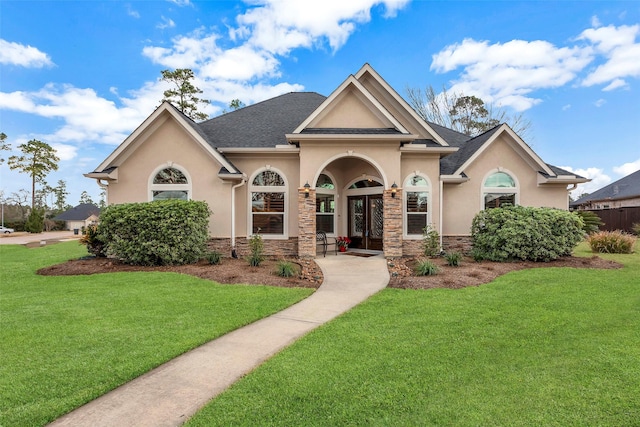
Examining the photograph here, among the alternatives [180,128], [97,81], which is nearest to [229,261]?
[180,128]

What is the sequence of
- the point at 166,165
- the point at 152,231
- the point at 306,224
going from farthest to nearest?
1. the point at 166,165
2. the point at 306,224
3. the point at 152,231

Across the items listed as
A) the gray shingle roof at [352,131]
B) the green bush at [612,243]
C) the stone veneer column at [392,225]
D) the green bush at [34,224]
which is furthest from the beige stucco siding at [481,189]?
the green bush at [34,224]

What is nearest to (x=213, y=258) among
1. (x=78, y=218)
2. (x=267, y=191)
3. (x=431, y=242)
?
(x=267, y=191)

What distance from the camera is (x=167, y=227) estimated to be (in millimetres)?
9797

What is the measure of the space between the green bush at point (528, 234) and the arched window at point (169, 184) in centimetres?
1089

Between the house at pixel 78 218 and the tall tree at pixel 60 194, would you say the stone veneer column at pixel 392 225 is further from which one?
the tall tree at pixel 60 194

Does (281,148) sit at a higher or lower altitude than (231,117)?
lower

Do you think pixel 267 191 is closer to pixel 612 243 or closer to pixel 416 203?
pixel 416 203

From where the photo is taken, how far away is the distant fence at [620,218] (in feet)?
71.0

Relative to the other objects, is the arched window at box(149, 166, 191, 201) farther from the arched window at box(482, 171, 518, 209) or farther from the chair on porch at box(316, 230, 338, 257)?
the arched window at box(482, 171, 518, 209)

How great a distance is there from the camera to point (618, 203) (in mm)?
27703

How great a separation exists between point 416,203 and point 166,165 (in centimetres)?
979

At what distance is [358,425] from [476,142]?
1343cm

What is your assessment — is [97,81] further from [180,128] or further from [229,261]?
[229,261]
